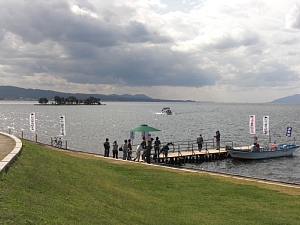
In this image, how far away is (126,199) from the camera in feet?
40.7

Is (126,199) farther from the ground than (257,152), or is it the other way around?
(126,199)

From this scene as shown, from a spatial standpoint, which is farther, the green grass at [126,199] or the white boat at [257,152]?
the white boat at [257,152]

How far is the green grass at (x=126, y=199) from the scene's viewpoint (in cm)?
877

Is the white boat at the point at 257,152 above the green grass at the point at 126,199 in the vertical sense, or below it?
below

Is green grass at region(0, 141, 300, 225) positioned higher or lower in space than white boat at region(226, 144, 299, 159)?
higher

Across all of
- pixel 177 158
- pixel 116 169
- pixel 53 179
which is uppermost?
pixel 53 179

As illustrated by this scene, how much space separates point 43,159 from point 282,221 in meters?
10.4

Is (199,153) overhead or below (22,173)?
below

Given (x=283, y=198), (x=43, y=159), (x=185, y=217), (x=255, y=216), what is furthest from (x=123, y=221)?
(x=283, y=198)

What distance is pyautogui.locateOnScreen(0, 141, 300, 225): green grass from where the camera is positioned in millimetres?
8766

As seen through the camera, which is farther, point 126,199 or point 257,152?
point 257,152

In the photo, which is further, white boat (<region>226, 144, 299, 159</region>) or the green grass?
white boat (<region>226, 144, 299, 159</region>)

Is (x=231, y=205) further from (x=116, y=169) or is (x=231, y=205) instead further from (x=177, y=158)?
(x=177, y=158)

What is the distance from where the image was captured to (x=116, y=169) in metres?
19.7
